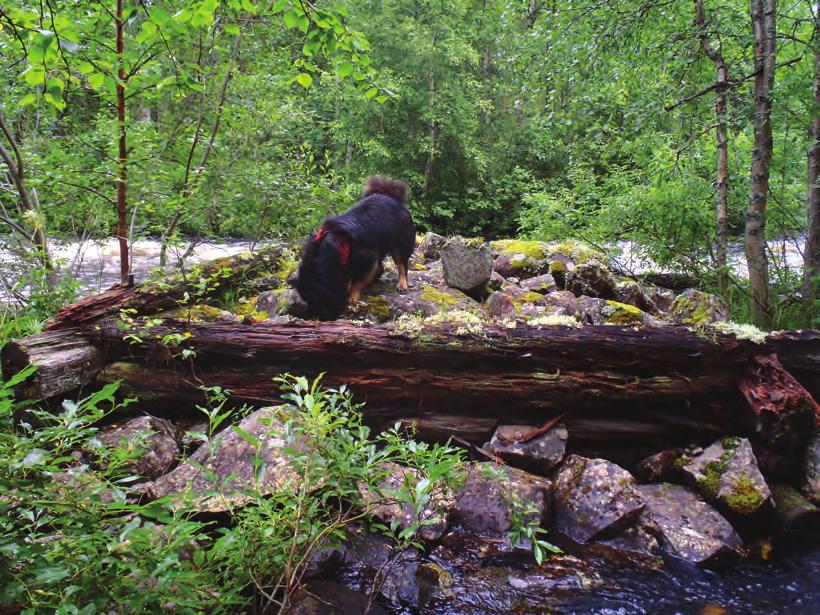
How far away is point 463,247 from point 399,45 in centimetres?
1071

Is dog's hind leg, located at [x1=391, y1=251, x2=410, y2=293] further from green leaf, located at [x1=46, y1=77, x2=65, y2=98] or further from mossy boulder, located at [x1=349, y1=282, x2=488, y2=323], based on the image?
green leaf, located at [x1=46, y1=77, x2=65, y2=98]

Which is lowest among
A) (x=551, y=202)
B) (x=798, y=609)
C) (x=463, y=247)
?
(x=798, y=609)

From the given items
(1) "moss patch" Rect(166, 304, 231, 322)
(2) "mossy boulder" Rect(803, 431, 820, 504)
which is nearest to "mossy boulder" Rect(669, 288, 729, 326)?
(2) "mossy boulder" Rect(803, 431, 820, 504)

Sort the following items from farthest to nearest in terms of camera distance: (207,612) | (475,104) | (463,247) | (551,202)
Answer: (475,104) → (551,202) → (463,247) → (207,612)

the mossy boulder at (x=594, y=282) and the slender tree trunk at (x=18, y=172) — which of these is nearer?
the slender tree trunk at (x=18, y=172)

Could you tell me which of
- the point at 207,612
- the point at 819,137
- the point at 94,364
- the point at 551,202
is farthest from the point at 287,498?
the point at 551,202

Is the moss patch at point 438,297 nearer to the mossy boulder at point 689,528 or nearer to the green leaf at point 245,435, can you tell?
the mossy boulder at point 689,528

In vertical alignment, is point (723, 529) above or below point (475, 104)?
below

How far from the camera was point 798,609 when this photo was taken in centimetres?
256

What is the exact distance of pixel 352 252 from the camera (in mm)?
4859

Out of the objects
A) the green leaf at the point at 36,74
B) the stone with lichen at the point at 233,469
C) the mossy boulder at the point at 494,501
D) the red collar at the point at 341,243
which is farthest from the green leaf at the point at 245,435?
the red collar at the point at 341,243

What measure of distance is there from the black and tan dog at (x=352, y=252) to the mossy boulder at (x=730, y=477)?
3.42 metres

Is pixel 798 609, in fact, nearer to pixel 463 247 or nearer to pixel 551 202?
pixel 463 247

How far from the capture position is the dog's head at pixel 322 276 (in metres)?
4.60
